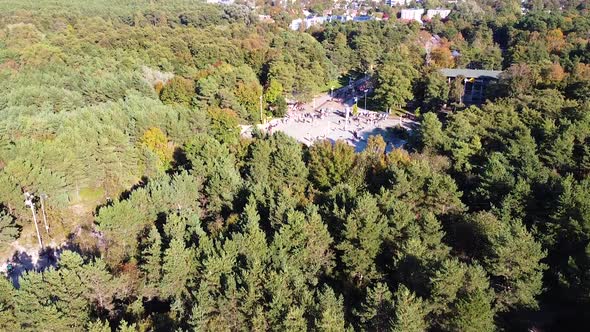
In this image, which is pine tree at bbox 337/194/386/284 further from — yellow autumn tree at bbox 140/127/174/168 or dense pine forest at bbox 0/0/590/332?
yellow autumn tree at bbox 140/127/174/168

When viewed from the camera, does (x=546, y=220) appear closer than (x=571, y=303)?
No

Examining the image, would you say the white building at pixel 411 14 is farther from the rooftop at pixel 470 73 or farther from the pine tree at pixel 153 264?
the pine tree at pixel 153 264

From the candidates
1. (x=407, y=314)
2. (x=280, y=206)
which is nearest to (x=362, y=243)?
(x=280, y=206)

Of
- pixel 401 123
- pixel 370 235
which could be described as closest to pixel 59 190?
pixel 370 235

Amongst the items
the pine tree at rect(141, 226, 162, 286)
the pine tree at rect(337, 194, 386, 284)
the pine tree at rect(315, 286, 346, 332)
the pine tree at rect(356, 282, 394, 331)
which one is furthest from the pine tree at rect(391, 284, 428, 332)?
the pine tree at rect(141, 226, 162, 286)

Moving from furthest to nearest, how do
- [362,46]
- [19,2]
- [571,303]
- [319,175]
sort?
[19,2] < [362,46] < [319,175] < [571,303]

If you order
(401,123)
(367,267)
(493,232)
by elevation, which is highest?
(493,232)

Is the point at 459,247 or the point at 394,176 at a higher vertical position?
the point at 394,176

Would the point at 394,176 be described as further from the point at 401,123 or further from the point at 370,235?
the point at 401,123
